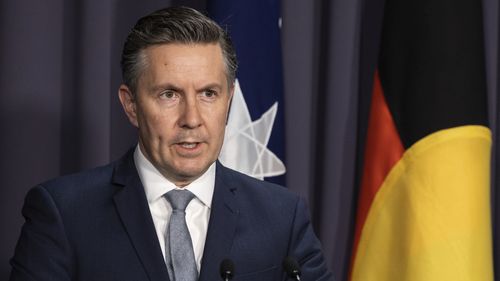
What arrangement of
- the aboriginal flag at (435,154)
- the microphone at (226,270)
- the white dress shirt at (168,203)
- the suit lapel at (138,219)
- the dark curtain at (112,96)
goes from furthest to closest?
the dark curtain at (112,96) < the aboriginal flag at (435,154) < the white dress shirt at (168,203) < the suit lapel at (138,219) < the microphone at (226,270)

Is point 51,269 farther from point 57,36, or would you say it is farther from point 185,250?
point 57,36

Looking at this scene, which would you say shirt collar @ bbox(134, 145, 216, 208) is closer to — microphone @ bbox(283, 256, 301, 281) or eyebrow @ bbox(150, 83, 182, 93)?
eyebrow @ bbox(150, 83, 182, 93)

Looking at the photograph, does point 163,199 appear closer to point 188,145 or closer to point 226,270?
point 188,145

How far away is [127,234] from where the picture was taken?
1.78 meters

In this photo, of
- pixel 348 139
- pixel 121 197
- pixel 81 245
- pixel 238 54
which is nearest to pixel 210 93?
pixel 121 197

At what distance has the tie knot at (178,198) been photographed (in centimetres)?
182

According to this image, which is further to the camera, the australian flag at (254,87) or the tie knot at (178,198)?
the australian flag at (254,87)

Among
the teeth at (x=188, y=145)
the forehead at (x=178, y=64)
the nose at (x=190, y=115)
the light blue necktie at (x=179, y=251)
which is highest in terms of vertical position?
the forehead at (x=178, y=64)

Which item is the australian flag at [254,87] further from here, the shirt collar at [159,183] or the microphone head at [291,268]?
the microphone head at [291,268]

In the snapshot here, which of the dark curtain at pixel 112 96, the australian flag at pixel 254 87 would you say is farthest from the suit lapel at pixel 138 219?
the dark curtain at pixel 112 96

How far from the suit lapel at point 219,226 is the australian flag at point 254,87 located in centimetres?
51

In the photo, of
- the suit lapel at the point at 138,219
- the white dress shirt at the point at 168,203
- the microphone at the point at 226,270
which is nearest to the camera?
the microphone at the point at 226,270

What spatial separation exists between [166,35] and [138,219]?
1.33 ft

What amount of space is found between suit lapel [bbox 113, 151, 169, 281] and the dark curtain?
2.54ft
